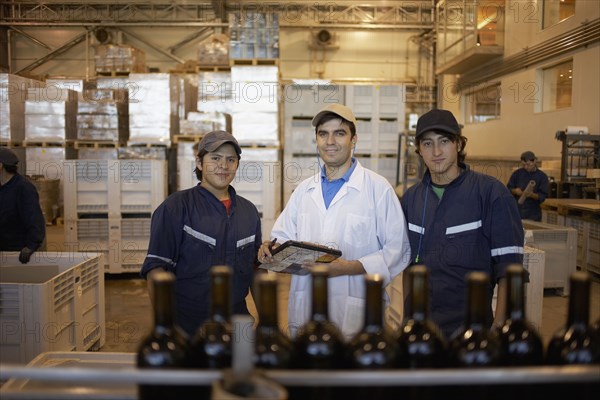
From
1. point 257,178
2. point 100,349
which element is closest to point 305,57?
point 257,178

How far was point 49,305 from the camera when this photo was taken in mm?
3416

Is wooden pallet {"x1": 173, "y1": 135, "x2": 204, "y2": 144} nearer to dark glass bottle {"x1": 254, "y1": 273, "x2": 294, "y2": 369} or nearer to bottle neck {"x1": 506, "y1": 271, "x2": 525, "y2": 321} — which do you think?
dark glass bottle {"x1": 254, "y1": 273, "x2": 294, "y2": 369}

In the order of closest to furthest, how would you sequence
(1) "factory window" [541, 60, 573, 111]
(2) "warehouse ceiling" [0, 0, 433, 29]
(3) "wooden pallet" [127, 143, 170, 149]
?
Result: (3) "wooden pallet" [127, 143, 170, 149], (1) "factory window" [541, 60, 573, 111], (2) "warehouse ceiling" [0, 0, 433, 29]

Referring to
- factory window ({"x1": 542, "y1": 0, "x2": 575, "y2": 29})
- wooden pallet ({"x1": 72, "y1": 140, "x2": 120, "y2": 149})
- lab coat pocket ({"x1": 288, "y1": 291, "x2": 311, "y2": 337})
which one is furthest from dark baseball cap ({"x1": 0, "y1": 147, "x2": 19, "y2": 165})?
factory window ({"x1": 542, "y1": 0, "x2": 575, "y2": 29})

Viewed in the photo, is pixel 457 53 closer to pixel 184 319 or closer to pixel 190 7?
pixel 190 7

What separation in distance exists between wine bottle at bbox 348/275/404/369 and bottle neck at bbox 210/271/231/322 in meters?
0.30

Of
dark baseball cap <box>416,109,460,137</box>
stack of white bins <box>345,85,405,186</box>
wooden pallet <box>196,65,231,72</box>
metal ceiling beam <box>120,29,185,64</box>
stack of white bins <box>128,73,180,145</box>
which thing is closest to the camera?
dark baseball cap <box>416,109,460,137</box>

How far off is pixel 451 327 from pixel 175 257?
1389mm

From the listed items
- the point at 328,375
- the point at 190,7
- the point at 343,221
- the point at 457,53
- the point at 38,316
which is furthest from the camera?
the point at 190,7

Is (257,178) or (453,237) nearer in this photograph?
(453,237)

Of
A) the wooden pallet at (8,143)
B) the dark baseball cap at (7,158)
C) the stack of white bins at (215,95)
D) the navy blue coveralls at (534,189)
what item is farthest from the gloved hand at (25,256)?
the navy blue coveralls at (534,189)

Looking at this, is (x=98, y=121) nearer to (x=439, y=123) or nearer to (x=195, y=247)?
(x=195, y=247)

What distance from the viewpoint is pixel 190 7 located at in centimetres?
1560

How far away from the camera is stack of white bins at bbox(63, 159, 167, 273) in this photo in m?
6.85
